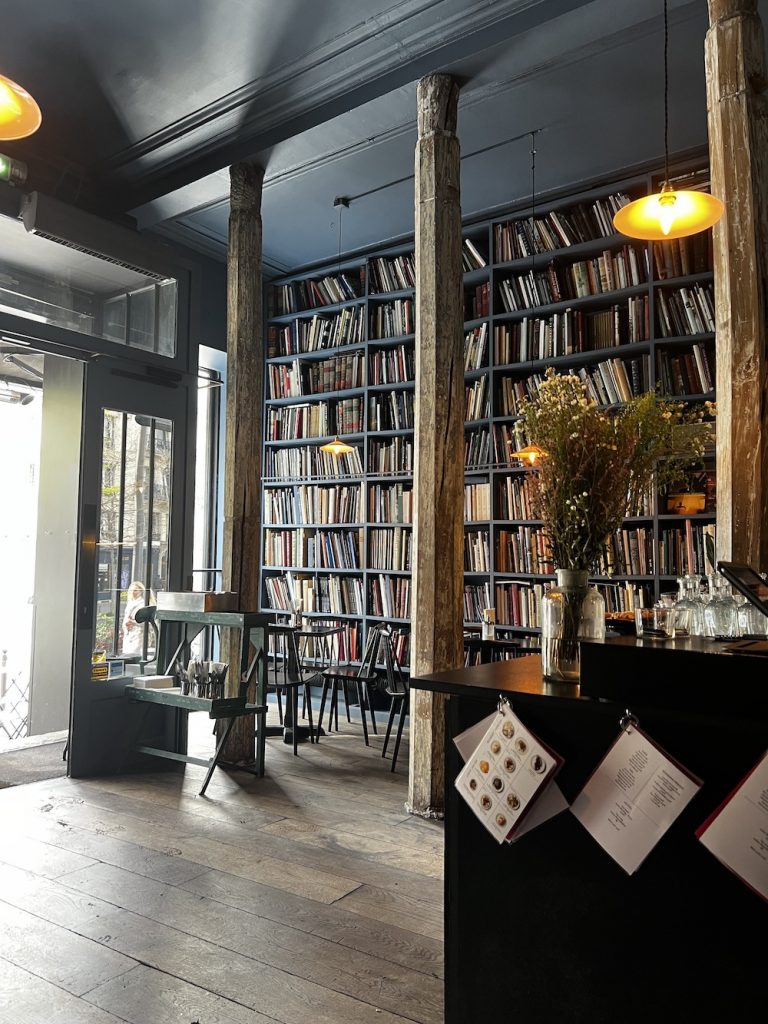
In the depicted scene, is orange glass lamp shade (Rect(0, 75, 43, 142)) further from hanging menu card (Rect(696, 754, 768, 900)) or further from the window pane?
hanging menu card (Rect(696, 754, 768, 900))

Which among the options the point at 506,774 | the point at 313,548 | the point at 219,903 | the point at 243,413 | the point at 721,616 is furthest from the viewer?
the point at 313,548

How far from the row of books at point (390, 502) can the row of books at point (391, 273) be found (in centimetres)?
161

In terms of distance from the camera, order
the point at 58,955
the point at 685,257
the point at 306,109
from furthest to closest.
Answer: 1. the point at 685,257
2. the point at 306,109
3. the point at 58,955

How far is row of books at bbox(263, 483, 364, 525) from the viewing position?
6532 mm

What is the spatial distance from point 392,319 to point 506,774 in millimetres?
5119

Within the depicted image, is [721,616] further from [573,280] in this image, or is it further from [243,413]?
[573,280]

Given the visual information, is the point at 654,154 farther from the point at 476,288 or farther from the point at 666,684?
the point at 666,684

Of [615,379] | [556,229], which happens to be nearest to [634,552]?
[615,379]

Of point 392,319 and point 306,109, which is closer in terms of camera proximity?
point 306,109

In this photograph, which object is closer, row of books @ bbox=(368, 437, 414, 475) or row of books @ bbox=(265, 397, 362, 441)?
row of books @ bbox=(368, 437, 414, 475)

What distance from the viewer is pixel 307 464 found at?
683 centimetres

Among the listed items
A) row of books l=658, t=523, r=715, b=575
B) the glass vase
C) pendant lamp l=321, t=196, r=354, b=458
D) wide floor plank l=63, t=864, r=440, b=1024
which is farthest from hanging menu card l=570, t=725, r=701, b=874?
pendant lamp l=321, t=196, r=354, b=458

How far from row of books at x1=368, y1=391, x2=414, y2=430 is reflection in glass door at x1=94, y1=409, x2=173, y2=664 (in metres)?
1.89

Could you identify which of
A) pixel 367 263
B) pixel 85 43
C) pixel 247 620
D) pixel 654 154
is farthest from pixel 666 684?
pixel 367 263
